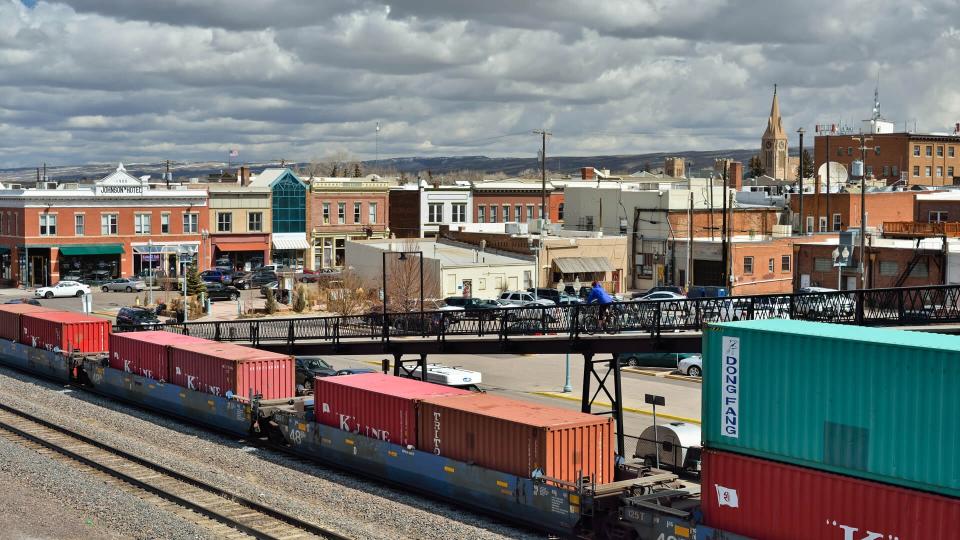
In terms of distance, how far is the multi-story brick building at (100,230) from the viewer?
81.1 meters

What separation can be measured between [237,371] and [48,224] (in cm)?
5520

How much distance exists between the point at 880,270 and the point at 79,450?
47.6 metres

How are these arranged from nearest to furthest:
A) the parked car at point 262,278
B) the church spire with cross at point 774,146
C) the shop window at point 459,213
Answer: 1. the parked car at point 262,278
2. the shop window at point 459,213
3. the church spire with cross at point 774,146

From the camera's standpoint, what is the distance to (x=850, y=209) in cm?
8081

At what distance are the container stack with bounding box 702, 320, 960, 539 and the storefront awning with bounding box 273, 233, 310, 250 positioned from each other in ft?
239

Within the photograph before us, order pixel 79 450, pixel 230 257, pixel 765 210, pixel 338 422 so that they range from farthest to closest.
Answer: pixel 230 257
pixel 765 210
pixel 79 450
pixel 338 422

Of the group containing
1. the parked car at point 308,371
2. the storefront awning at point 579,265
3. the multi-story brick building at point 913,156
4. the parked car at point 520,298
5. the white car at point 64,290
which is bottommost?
the parked car at point 308,371

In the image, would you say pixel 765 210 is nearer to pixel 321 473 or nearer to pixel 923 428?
pixel 321 473

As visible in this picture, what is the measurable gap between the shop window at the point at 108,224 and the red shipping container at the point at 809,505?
71468 mm

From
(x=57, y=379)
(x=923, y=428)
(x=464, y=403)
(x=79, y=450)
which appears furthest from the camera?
(x=57, y=379)

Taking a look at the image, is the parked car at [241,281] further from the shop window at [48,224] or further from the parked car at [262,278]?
the shop window at [48,224]

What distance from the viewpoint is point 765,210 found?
82.2 metres

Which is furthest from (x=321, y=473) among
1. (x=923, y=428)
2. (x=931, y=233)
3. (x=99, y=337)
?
(x=931, y=233)

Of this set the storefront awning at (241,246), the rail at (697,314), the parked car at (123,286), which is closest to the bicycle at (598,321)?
the rail at (697,314)
